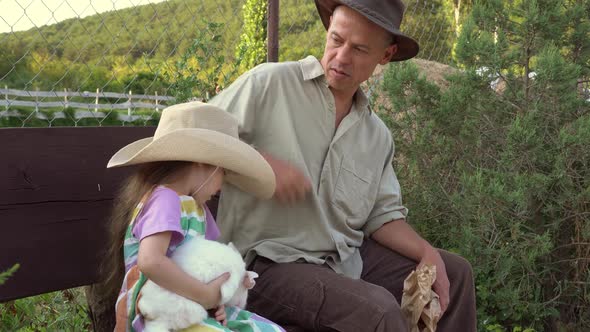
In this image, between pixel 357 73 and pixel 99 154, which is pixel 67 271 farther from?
pixel 357 73

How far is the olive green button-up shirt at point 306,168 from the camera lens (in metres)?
2.99

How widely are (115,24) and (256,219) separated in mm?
1436

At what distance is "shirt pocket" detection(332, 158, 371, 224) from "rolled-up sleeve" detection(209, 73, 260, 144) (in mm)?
412

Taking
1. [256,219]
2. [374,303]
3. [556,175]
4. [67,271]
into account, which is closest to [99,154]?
[67,271]

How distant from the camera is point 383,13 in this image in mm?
3146

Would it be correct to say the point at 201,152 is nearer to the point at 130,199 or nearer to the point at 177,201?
the point at 177,201

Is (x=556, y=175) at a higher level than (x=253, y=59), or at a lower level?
lower

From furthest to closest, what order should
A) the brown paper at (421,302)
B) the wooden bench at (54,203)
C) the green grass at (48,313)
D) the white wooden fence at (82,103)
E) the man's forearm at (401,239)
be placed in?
the green grass at (48,313) → the white wooden fence at (82,103) → the man's forearm at (401,239) → the brown paper at (421,302) → the wooden bench at (54,203)

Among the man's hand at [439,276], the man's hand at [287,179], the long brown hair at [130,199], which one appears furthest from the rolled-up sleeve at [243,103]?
the man's hand at [439,276]

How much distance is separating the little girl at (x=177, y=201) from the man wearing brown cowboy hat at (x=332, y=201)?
0.98 ft

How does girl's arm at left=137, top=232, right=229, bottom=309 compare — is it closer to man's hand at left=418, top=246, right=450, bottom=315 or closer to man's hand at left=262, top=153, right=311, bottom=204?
man's hand at left=262, top=153, right=311, bottom=204

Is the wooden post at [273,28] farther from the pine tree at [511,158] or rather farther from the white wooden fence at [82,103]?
the pine tree at [511,158]

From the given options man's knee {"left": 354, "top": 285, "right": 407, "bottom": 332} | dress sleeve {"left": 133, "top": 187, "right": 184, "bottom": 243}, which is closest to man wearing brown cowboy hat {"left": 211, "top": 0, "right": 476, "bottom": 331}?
man's knee {"left": 354, "top": 285, "right": 407, "bottom": 332}

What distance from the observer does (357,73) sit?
10.5ft
